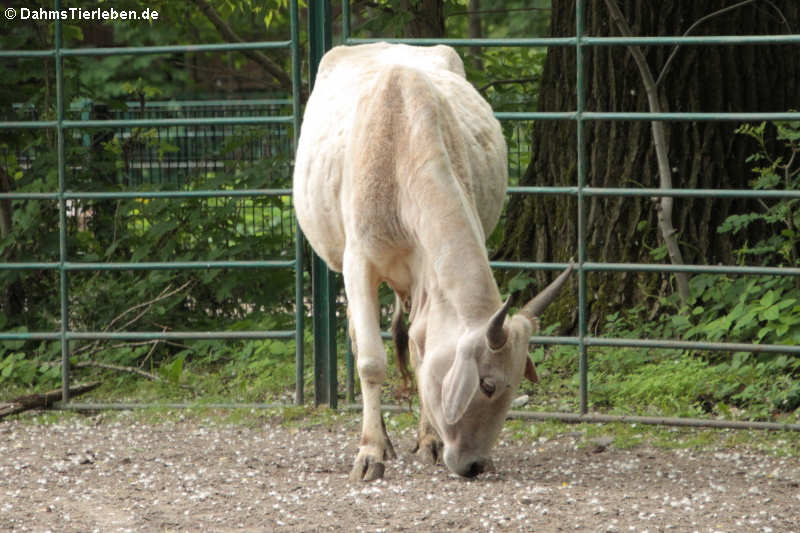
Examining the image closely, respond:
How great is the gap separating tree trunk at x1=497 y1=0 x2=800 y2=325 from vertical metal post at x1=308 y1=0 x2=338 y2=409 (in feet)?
5.89

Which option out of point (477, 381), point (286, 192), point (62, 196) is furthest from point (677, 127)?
point (62, 196)

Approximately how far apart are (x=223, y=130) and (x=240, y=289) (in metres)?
5.15

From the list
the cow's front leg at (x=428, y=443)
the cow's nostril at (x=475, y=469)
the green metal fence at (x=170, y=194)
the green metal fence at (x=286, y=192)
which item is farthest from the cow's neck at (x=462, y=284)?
the green metal fence at (x=170, y=194)

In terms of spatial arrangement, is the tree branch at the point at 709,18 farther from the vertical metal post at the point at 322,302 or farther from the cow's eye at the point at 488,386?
the cow's eye at the point at 488,386

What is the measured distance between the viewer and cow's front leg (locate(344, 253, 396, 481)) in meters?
5.54

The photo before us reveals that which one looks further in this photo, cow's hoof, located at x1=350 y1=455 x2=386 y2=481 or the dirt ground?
cow's hoof, located at x1=350 y1=455 x2=386 y2=481

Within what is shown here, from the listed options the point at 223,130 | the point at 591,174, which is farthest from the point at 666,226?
the point at 223,130

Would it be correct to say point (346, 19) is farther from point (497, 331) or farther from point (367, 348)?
point (497, 331)

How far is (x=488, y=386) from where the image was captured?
15.9 feet

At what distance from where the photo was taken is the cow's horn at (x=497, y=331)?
4.64 m

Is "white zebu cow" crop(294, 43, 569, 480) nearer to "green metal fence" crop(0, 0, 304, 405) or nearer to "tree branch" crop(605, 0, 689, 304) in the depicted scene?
"green metal fence" crop(0, 0, 304, 405)

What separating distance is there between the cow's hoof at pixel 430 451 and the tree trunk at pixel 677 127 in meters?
2.46

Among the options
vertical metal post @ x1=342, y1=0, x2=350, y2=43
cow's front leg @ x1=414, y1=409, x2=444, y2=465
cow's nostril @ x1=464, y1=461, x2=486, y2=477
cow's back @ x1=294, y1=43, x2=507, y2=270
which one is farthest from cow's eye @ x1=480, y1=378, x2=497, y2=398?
vertical metal post @ x1=342, y1=0, x2=350, y2=43

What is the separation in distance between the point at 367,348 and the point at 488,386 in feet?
2.86
